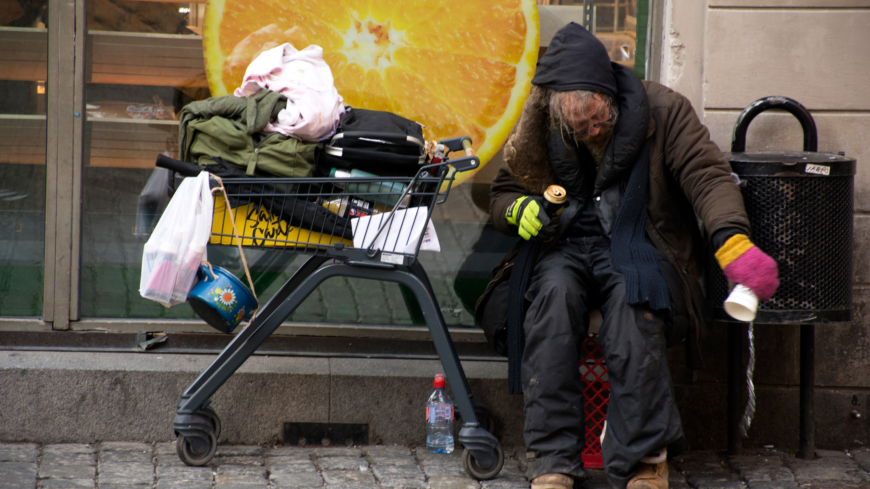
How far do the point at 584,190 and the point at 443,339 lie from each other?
847 millimetres

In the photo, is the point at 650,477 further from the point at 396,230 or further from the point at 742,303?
the point at 396,230

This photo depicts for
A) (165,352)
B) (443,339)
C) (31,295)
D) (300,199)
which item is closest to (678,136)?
(443,339)

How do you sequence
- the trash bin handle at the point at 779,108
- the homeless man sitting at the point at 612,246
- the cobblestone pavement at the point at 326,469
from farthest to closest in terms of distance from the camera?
the trash bin handle at the point at 779,108 → the cobblestone pavement at the point at 326,469 → the homeless man sitting at the point at 612,246

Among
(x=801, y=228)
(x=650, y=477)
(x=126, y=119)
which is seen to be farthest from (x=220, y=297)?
(x=801, y=228)

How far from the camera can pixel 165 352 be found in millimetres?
3756

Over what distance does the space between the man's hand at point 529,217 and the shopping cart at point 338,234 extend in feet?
1.04

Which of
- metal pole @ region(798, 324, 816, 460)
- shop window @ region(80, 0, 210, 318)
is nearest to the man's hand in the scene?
metal pole @ region(798, 324, 816, 460)

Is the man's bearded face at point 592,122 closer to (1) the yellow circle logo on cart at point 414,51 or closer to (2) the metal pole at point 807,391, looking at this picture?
(1) the yellow circle logo on cart at point 414,51

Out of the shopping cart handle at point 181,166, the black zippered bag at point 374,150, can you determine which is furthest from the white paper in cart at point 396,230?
the shopping cart handle at point 181,166

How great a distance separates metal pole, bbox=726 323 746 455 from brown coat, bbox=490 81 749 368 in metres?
0.46

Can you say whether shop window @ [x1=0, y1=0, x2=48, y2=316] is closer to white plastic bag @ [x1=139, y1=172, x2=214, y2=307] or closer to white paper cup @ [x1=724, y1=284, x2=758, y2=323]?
white plastic bag @ [x1=139, y1=172, x2=214, y2=307]

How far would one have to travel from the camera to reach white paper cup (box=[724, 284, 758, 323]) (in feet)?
8.68

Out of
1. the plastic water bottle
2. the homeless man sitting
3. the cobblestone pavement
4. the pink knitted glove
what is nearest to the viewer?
the pink knitted glove

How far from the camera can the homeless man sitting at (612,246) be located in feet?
9.05
